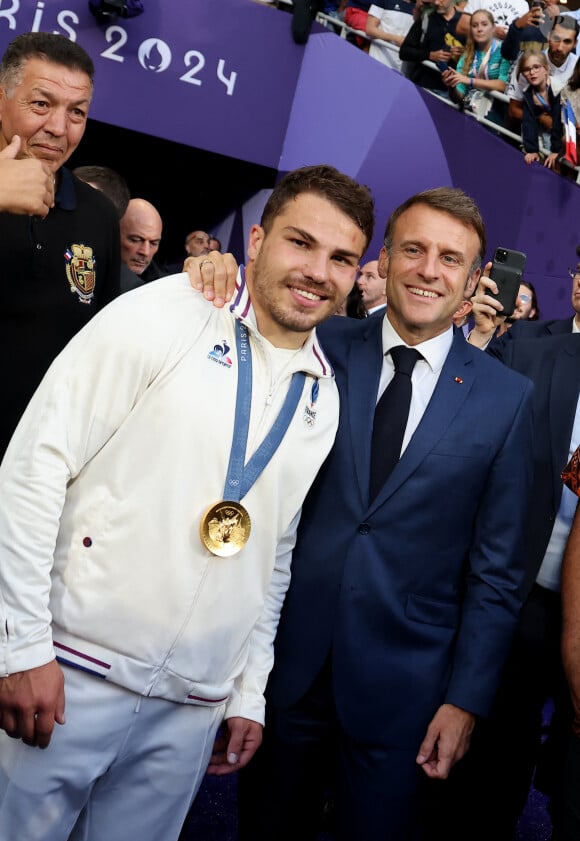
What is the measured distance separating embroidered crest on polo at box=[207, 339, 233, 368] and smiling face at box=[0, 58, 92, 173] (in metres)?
1.01

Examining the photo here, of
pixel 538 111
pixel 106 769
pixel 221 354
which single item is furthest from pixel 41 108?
pixel 538 111

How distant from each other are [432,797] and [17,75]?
2.42 m

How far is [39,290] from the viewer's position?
8.03 feet

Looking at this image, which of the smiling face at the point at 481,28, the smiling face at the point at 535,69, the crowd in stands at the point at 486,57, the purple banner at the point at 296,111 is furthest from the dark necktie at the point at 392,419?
the smiling face at the point at 481,28

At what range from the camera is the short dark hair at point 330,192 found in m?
2.02

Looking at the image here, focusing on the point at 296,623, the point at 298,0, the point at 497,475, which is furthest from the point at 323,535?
the point at 298,0

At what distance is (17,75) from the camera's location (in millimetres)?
2482

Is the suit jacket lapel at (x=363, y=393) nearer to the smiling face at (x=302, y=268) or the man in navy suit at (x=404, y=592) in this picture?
the man in navy suit at (x=404, y=592)

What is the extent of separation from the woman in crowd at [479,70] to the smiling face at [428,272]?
6.24m

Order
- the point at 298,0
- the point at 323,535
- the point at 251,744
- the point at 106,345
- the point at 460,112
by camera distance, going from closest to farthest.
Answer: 1. the point at 106,345
2. the point at 251,744
3. the point at 323,535
4. the point at 298,0
5. the point at 460,112

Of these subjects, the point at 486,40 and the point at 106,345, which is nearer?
the point at 106,345

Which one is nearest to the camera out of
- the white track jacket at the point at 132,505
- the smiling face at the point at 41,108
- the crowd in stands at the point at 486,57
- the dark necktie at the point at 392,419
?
the white track jacket at the point at 132,505

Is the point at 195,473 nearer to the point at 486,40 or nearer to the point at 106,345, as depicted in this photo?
the point at 106,345

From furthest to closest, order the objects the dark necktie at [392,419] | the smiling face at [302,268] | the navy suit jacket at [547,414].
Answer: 1. the navy suit jacket at [547,414]
2. the dark necktie at [392,419]
3. the smiling face at [302,268]
